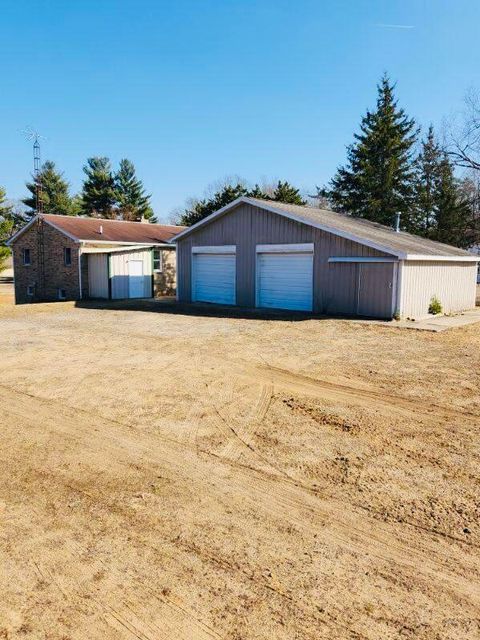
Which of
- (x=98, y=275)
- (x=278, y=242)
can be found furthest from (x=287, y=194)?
(x=278, y=242)

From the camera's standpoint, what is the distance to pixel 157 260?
2589cm

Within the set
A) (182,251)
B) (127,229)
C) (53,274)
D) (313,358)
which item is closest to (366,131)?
(127,229)

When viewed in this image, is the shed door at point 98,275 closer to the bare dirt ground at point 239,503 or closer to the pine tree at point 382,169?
the bare dirt ground at point 239,503

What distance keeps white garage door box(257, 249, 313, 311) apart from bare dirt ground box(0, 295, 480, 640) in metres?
9.02

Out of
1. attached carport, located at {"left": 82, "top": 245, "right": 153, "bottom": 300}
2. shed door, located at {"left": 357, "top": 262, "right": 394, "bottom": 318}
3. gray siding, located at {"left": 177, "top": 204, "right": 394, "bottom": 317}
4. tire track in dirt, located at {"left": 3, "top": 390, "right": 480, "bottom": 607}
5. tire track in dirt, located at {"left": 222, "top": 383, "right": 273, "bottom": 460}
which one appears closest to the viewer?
tire track in dirt, located at {"left": 3, "top": 390, "right": 480, "bottom": 607}

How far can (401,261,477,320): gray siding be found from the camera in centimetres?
1562

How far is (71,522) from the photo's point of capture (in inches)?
149

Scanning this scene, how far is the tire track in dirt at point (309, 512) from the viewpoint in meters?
3.22

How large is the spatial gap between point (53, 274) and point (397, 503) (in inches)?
996

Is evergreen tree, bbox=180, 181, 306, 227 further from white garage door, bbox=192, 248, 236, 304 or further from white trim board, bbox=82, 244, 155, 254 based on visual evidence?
white garage door, bbox=192, 248, 236, 304

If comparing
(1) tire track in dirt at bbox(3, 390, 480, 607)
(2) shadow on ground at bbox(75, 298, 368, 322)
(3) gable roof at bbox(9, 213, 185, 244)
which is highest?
(3) gable roof at bbox(9, 213, 185, 244)

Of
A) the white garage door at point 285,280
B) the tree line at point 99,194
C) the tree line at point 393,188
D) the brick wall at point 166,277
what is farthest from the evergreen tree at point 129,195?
the white garage door at point 285,280

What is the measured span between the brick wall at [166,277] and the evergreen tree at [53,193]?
32.9m

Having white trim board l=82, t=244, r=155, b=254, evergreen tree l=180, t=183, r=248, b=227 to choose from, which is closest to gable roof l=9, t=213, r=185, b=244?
white trim board l=82, t=244, r=155, b=254
